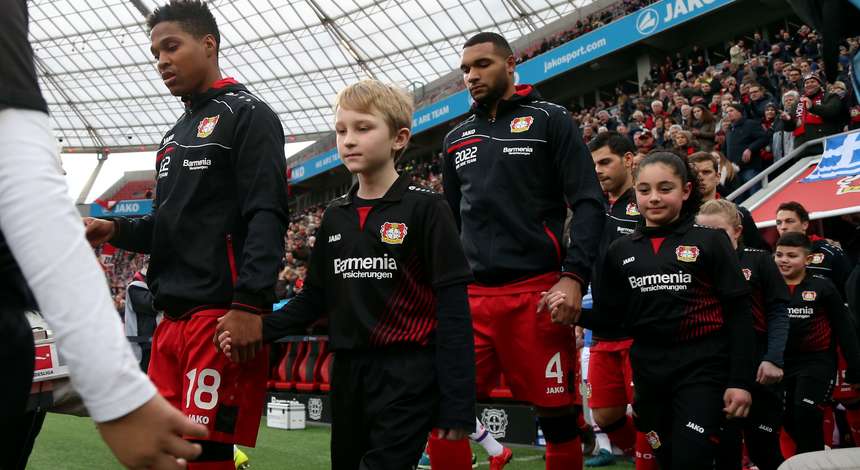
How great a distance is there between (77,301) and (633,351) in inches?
110

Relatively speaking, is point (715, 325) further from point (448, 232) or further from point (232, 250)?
point (232, 250)

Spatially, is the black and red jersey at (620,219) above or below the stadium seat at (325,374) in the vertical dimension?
above

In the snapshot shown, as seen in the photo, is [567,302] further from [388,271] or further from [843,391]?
[843,391]

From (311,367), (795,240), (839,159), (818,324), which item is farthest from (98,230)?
(839,159)

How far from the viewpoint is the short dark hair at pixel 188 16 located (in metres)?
2.76

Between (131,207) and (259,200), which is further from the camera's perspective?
(131,207)

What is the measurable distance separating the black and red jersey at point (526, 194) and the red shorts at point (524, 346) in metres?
0.08

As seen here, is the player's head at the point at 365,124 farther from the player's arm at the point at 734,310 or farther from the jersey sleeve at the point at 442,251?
the player's arm at the point at 734,310

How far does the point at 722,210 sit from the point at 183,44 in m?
2.82

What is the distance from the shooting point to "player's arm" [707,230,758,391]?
3.12 metres

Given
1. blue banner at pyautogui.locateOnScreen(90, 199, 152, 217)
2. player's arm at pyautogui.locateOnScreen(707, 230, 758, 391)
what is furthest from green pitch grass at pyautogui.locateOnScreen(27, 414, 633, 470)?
blue banner at pyautogui.locateOnScreen(90, 199, 152, 217)

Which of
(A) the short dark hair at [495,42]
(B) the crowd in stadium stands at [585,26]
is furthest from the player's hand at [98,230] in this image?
(B) the crowd in stadium stands at [585,26]

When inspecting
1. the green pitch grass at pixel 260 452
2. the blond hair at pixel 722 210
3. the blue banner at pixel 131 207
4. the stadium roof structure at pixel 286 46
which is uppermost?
the stadium roof structure at pixel 286 46

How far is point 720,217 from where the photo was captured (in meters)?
4.16
